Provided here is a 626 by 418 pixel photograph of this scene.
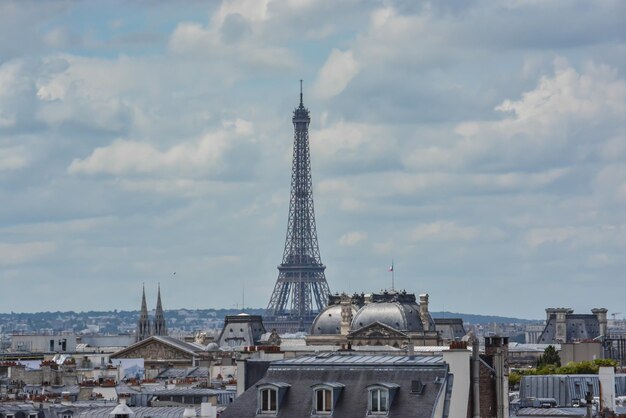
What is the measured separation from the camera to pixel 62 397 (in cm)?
8144

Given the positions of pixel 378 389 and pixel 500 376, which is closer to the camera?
pixel 378 389

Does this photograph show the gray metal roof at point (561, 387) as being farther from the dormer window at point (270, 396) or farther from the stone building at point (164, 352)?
the stone building at point (164, 352)

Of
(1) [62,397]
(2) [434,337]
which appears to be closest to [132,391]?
(1) [62,397]

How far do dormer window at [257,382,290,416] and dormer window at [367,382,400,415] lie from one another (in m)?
2.15

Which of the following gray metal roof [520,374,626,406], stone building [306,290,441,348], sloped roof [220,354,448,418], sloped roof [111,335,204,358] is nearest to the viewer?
sloped roof [220,354,448,418]

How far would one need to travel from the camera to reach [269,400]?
4962 centimetres

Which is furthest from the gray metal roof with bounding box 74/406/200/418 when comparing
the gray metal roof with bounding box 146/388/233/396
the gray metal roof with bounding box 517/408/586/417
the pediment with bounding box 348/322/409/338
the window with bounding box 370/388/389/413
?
the pediment with bounding box 348/322/409/338

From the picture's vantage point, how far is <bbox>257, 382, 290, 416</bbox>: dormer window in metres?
49.4

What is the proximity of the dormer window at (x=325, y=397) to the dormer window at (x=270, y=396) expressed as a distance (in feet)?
2.87

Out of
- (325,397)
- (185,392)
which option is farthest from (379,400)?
(185,392)

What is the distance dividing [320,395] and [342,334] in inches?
5943

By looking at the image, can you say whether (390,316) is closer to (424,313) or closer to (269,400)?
(424,313)

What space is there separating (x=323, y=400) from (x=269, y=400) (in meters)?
1.37

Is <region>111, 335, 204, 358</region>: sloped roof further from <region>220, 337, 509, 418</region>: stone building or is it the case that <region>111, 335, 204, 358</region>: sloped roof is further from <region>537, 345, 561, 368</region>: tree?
<region>220, 337, 509, 418</region>: stone building
